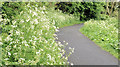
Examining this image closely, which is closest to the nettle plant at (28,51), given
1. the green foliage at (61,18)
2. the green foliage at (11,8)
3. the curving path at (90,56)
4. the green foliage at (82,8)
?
the curving path at (90,56)

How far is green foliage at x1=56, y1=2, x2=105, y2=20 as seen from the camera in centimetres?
1542

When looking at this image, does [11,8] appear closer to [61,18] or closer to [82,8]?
[61,18]

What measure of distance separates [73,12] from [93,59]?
1162 centimetres

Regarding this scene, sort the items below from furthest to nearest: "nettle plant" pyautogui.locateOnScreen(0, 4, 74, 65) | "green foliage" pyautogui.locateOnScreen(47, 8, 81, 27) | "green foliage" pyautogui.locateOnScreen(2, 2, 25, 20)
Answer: "green foliage" pyautogui.locateOnScreen(47, 8, 81, 27)
"green foliage" pyautogui.locateOnScreen(2, 2, 25, 20)
"nettle plant" pyautogui.locateOnScreen(0, 4, 74, 65)

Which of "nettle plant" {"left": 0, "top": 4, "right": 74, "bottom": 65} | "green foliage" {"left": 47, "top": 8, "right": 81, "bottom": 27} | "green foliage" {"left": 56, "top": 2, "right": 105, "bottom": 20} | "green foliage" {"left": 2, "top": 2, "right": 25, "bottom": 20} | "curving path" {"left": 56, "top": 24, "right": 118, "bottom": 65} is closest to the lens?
"nettle plant" {"left": 0, "top": 4, "right": 74, "bottom": 65}

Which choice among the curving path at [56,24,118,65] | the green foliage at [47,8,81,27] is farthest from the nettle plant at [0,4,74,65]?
the green foliage at [47,8,81,27]

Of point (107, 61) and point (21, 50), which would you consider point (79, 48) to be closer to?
point (107, 61)

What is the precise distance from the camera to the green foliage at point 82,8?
607 inches

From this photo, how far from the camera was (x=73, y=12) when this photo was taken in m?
16.0

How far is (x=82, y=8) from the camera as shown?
16.3m

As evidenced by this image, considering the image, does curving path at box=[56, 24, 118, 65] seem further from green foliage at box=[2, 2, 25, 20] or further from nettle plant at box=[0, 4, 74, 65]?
green foliage at box=[2, 2, 25, 20]

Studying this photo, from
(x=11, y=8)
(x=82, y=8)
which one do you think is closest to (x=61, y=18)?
(x=82, y=8)

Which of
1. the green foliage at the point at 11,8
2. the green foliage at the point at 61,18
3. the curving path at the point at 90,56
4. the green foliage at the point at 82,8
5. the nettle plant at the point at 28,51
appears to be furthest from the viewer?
the green foliage at the point at 82,8

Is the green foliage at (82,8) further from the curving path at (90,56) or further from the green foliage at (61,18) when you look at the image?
the curving path at (90,56)
